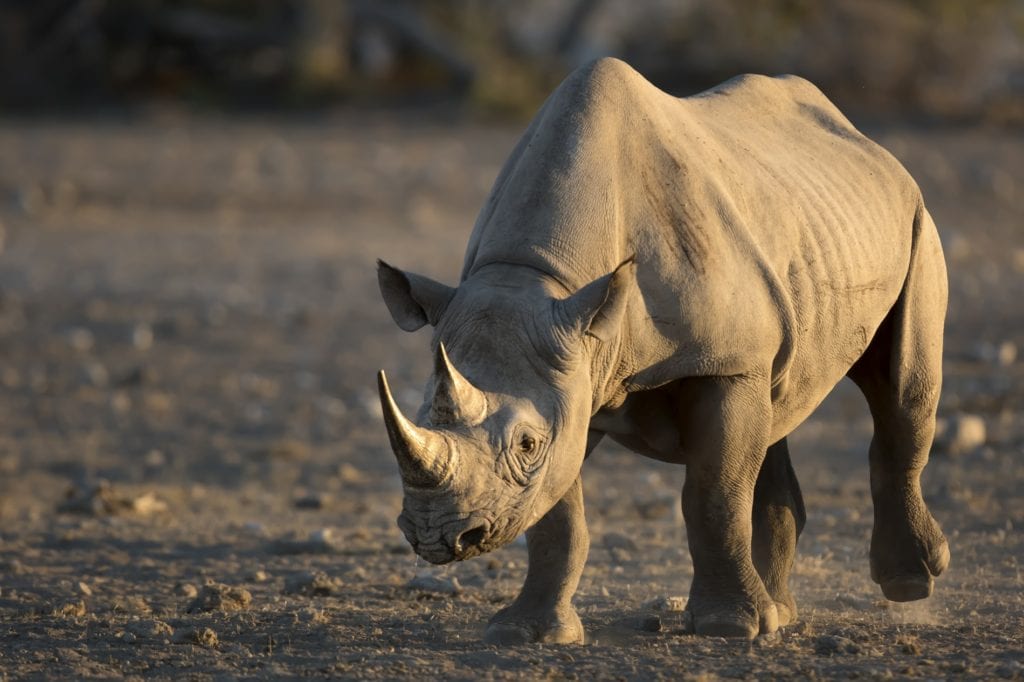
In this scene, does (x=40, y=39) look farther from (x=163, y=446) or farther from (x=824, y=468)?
(x=824, y=468)

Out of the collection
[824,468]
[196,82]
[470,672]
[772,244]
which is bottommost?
[470,672]

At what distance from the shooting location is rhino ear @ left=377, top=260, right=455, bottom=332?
552cm

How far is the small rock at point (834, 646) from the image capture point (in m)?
5.78

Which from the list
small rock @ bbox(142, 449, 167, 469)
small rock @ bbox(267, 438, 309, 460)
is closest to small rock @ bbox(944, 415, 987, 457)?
small rock @ bbox(267, 438, 309, 460)

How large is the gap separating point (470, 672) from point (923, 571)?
2.02m

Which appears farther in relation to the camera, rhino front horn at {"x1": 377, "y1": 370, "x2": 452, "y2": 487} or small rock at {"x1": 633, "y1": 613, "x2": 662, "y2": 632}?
small rock at {"x1": 633, "y1": 613, "x2": 662, "y2": 632}

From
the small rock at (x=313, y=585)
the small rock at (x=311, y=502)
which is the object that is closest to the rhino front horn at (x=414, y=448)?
the small rock at (x=313, y=585)

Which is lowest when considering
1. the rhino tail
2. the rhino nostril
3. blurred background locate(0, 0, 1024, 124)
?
the rhino nostril

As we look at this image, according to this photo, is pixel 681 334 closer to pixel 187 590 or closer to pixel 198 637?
pixel 198 637

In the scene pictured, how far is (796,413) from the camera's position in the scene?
649cm

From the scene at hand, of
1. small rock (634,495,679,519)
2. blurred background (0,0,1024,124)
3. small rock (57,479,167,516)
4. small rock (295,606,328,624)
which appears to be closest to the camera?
small rock (295,606,328,624)

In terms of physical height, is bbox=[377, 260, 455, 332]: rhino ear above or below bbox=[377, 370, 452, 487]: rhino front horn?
above

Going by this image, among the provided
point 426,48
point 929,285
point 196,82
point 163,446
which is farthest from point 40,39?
point 929,285

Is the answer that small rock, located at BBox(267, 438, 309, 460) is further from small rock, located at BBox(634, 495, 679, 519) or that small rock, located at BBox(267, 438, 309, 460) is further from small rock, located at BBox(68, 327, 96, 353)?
small rock, located at BBox(68, 327, 96, 353)
